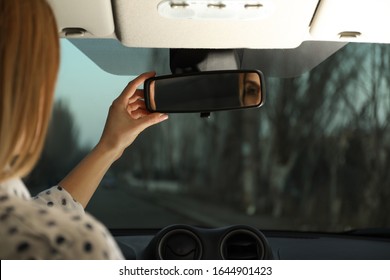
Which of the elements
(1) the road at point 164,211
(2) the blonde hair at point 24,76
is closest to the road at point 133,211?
(1) the road at point 164,211

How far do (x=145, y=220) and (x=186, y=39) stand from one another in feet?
42.4

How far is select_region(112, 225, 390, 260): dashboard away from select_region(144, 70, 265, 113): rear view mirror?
38.0 inches

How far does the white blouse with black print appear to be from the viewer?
0.99 meters

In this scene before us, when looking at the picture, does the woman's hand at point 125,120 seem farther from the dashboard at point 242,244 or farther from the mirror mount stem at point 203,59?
the dashboard at point 242,244

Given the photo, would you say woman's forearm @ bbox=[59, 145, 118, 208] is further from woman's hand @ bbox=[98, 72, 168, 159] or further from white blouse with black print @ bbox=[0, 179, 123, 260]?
white blouse with black print @ bbox=[0, 179, 123, 260]

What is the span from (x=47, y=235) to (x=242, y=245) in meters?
2.06

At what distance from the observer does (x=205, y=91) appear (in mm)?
2115

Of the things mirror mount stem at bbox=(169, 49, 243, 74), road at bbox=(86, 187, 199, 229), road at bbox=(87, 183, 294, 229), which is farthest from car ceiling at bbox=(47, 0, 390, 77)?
road at bbox=(87, 183, 294, 229)

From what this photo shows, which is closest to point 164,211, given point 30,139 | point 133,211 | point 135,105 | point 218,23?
point 133,211

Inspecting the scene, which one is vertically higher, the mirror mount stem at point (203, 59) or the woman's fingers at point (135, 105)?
the mirror mount stem at point (203, 59)

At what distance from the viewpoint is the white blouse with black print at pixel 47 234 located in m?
0.99

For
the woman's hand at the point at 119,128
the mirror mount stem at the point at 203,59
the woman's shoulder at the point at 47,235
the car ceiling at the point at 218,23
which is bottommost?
the woman's shoulder at the point at 47,235
